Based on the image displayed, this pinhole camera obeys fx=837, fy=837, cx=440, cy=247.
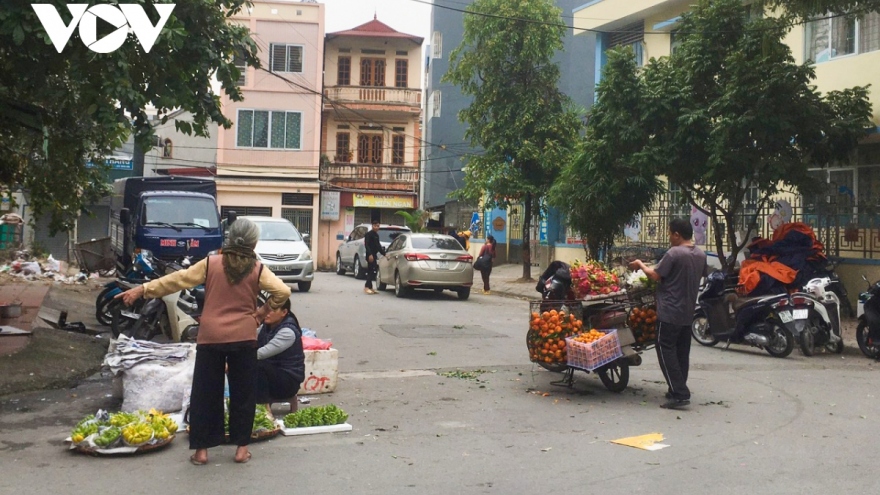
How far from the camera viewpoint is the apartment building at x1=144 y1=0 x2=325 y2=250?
122ft

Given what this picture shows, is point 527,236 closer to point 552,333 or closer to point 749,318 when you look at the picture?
point 749,318

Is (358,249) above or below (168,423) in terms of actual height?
above

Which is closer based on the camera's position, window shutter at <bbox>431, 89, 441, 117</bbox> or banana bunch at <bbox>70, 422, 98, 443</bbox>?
banana bunch at <bbox>70, 422, 98, 443</bbox>

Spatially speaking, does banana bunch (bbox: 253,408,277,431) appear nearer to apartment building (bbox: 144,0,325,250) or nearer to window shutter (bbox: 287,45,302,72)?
apartment building (bbox: 144,0,325,250)

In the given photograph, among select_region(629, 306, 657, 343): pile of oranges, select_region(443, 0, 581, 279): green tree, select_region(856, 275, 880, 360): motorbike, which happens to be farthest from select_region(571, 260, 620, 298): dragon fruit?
select_region(443, 0, 581, 279): green tree

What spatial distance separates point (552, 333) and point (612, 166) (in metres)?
9.68

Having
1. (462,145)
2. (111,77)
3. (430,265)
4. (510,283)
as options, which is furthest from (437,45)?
(111,77)

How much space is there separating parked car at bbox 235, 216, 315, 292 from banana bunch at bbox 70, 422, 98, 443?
12685mm

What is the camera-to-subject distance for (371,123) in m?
40.6

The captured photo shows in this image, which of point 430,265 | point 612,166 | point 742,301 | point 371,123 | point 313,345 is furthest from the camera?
point 371,123

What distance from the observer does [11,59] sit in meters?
8.62

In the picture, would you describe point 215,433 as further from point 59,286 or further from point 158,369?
point 59,286

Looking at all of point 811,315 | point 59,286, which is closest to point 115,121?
point 811,315

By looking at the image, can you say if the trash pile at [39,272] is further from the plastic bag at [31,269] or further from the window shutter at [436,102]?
the window shutter at [436,102]
